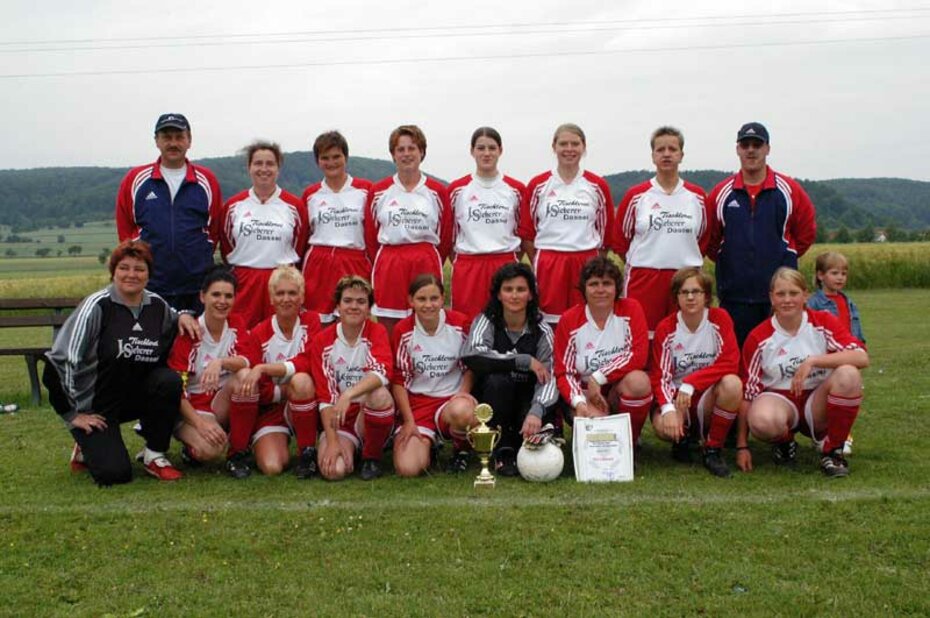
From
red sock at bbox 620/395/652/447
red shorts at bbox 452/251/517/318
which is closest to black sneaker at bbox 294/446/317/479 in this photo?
red shorts at bbox 452/251/517/318

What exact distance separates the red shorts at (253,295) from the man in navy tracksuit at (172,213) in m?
0.26

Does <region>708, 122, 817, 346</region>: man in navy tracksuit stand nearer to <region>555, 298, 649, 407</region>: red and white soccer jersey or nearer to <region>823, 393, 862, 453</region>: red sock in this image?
<region>555, 298, 649, 407</region>: red and white soccer jersey

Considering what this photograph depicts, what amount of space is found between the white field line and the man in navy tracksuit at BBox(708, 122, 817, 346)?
173 cm

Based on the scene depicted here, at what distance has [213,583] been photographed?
12.2 ft

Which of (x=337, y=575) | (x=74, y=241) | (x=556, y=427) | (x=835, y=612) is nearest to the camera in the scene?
(x=835, y=612)

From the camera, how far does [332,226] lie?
6.48 m

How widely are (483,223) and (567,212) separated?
0.61m

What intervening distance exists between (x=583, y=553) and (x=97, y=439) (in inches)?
125

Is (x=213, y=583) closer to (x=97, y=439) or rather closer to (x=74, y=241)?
(x=97, y=439)

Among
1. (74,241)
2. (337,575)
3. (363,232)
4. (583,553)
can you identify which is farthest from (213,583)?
(74,241)

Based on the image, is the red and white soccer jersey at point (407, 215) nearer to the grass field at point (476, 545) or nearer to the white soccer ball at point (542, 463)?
the grass field at point (476, 545)

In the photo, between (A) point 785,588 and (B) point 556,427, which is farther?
(B) point 556,427

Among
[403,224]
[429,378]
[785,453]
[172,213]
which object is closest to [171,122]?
[172,213]

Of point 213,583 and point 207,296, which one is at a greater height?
point 207,296
